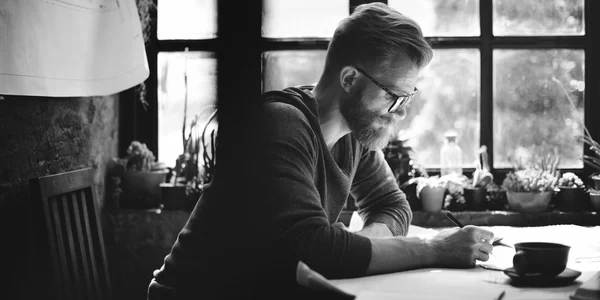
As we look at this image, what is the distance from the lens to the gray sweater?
5.16 feet

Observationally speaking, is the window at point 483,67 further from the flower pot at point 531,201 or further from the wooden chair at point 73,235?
the wooden chair at point 73,235

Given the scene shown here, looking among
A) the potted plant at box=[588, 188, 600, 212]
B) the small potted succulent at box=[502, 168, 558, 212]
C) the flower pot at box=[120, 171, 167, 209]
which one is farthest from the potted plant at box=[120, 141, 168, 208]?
the potted plant at box=[588, 188, 600, 212]

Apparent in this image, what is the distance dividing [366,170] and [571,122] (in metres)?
1.63

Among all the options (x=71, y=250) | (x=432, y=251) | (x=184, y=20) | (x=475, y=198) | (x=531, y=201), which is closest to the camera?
(x=432, y=251)

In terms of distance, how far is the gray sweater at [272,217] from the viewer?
1571 millimetres

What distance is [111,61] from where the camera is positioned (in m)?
3.11

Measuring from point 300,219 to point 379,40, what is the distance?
0.56 meters

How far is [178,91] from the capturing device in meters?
3.72

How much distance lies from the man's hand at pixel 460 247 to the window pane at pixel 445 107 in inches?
67.0

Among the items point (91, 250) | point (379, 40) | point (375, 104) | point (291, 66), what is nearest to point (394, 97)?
point (375, 104)

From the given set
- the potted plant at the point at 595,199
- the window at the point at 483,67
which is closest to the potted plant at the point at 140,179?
the window at the point at 483,67

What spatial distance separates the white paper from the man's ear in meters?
1.20

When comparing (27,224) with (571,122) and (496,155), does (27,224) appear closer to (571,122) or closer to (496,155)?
(496,155)

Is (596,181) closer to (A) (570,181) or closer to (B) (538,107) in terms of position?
(A) (570,181)
